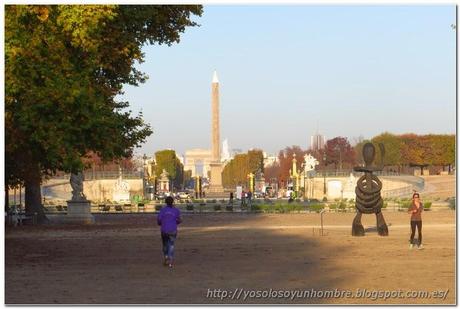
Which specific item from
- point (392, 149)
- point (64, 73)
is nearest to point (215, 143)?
point (392, 149)

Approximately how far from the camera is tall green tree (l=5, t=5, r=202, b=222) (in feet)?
87.4

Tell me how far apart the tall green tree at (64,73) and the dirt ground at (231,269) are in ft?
9.39

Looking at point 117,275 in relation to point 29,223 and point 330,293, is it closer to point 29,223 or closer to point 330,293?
point 330,293

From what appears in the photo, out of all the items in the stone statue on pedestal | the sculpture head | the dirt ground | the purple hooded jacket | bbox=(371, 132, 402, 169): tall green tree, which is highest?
bbox=(371, 132, 402, 169): tall green tree

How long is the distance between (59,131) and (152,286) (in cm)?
949

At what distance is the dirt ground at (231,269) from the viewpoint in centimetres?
1762

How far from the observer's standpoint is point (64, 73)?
90.9 ft

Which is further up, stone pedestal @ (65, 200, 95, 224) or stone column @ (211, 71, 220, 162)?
stone column @ (211, 71, 220, 162)

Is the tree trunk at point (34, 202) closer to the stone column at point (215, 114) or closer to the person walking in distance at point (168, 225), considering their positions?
the person walking in distance at point (168, 225)

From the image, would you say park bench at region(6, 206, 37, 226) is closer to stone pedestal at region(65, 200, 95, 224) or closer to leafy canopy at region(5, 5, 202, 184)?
stone pedestal at region(65, 200, 95, 224)

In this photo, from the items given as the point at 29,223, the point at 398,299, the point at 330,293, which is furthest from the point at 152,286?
the point at 29,223

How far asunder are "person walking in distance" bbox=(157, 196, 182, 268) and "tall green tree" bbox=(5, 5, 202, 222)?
4.67 meters

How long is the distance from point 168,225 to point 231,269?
1.68 metres

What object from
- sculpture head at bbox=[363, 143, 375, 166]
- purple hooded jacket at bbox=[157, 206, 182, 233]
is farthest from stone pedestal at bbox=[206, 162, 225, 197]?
purple hooded jacket at bbox=[157, 206, 182, 233]
